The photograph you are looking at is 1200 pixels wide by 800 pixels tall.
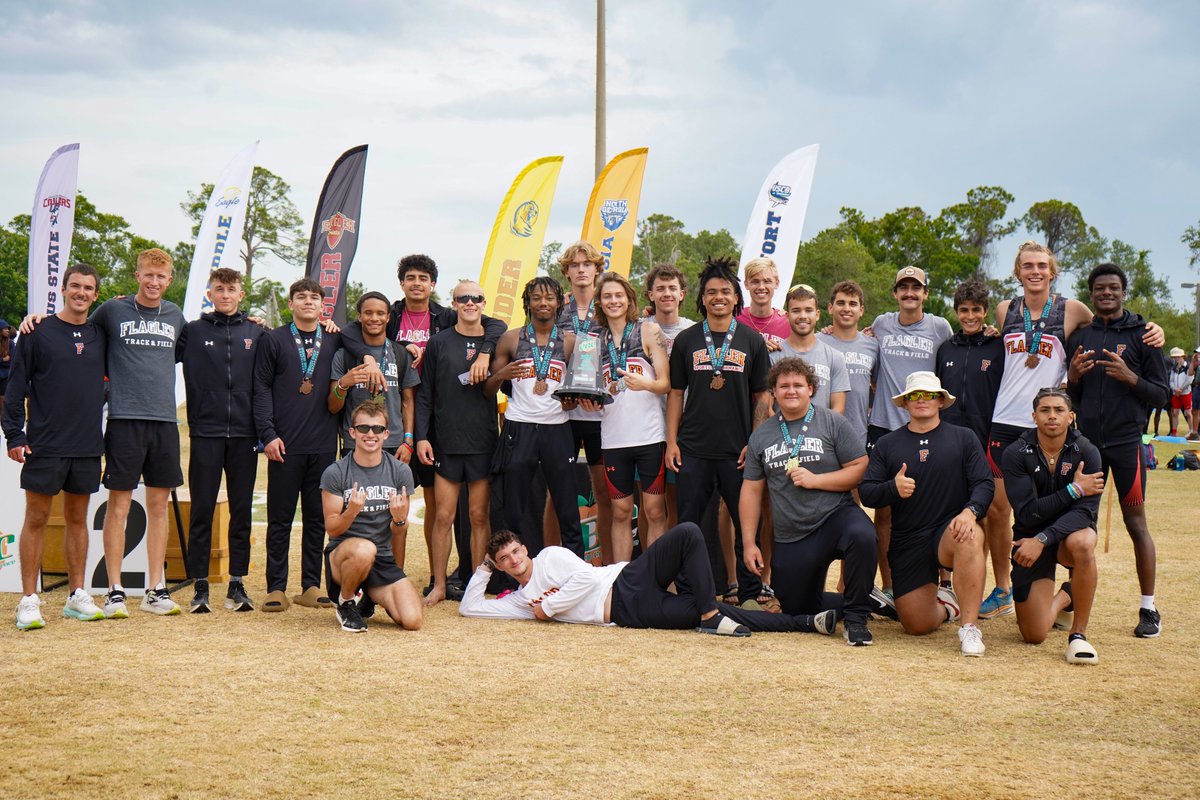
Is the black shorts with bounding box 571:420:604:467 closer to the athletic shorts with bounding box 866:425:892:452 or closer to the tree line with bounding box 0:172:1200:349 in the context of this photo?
the athletic shorts with bounding box 866:425:892:452

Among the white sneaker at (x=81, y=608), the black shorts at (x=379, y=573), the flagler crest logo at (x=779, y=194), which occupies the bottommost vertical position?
the white sneaker at (x=81, y=608)

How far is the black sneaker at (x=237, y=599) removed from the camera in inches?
250

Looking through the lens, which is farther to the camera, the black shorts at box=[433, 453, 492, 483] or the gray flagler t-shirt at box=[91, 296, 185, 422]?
the black shorts at box=[433, 453, 492, 483]

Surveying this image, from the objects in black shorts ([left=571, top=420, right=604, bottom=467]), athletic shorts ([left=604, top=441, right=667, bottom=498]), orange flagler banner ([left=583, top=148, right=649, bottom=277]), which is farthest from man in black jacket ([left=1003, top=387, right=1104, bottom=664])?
orange flagler banner ([left=583, top=148, right=649, bottom=277])

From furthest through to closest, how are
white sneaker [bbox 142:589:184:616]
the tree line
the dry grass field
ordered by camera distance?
1. the tree line
2. white sneaker [bbox 142:589:184:616]
3. the dry grass field

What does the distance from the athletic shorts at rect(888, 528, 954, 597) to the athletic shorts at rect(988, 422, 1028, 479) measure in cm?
84

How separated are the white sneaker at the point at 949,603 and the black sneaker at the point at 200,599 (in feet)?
14.4

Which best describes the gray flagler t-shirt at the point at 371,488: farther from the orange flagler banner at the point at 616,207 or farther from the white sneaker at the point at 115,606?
the orange flagler banner at the point at 616,207

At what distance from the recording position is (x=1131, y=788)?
11.3 feet

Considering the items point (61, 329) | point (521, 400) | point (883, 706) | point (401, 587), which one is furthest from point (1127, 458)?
point (61, 329)

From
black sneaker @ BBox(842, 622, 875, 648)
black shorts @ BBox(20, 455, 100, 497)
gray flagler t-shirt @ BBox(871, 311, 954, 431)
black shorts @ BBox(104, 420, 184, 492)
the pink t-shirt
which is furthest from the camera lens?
the pink t-shirt

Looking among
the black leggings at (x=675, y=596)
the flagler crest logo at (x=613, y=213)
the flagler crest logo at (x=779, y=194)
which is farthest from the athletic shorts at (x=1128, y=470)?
the flagler crest logo at (x=779, y=194)

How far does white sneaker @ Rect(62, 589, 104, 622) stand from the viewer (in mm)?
6020

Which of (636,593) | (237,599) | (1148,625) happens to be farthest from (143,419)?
(1148,625)
